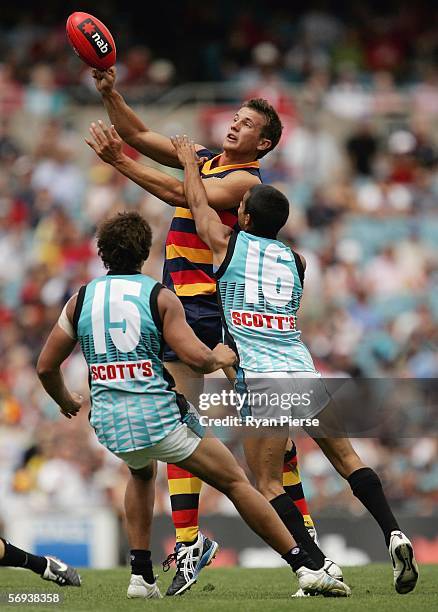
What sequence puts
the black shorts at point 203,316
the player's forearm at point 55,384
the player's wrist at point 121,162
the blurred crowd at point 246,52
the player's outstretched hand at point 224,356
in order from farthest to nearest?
the blurred crowd at point 246,52, the black shorts at point 203,316, the player's wrist at point 121,162, the player's forearm at point 55,384, the player's outstretched hand at point 224,356

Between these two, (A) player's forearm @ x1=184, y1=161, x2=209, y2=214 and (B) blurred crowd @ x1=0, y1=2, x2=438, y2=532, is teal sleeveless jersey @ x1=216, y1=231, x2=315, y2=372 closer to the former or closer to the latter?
(A) player's forearm @ x1=184, y1=161, x2=209, y2=214

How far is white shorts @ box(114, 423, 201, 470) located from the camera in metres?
6.59

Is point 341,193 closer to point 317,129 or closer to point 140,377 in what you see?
point 317,129

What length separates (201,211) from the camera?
735 cm

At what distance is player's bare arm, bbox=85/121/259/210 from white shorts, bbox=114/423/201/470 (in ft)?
4.85

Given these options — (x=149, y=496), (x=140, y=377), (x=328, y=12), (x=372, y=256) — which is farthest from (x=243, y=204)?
(x=328, y=12)

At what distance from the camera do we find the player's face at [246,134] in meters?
7.76

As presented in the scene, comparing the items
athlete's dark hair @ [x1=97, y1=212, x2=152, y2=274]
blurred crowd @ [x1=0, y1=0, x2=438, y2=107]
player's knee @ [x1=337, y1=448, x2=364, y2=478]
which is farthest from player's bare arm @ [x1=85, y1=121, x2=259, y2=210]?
blurred crowd @ [x1=0, y1=0, x2=438, y2=107]

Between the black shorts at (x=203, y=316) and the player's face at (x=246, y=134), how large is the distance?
2.97 ft

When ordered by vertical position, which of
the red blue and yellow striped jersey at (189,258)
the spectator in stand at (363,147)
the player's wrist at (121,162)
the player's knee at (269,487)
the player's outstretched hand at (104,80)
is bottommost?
the player's knee at (269,487)

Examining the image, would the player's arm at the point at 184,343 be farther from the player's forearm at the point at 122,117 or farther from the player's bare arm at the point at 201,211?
the player's forearm at the point at 122,117

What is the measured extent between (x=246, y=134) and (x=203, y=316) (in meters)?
1.10

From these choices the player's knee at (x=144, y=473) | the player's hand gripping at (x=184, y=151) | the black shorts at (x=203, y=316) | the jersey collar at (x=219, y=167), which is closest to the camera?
the player's knee at (x=144, y=473)

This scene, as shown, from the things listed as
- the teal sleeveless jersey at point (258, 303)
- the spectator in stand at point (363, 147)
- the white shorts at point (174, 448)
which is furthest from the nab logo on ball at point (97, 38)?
the spectator in stand at point (363, 147)
